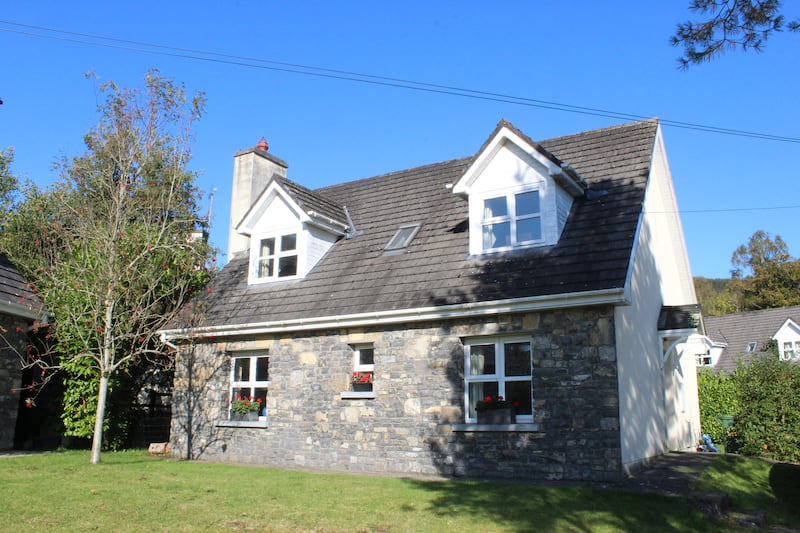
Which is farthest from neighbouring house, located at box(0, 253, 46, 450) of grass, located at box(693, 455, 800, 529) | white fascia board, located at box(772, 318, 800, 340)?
white fascia board, located at box(772, 318, 800, 340)

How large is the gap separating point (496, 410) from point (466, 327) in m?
1.67

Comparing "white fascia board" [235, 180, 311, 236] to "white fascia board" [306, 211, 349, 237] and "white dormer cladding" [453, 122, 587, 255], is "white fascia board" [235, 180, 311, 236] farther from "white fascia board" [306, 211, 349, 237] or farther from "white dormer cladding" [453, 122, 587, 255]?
"white dormer cladding" [453, 122, 587, 255]

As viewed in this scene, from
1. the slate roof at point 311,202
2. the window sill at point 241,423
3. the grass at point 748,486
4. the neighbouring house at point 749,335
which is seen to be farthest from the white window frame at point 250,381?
the neighbouring house at point 749,335

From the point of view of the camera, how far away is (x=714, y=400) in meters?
23.7

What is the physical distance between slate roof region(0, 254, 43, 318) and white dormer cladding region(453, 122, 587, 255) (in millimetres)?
10800

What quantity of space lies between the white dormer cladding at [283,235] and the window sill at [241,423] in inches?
144

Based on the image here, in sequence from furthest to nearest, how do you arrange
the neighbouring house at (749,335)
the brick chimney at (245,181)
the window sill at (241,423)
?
1. the neighbouring house at (749,335)
2. the brick chimney at (245,181)
3. the window sill at (241,423)

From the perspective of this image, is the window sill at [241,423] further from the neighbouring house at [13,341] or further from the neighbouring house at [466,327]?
the neighbouring house at [13,341]

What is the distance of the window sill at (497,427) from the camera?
11.2 metres

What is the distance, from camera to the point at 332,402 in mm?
13578

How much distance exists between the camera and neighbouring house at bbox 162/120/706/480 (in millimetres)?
11094

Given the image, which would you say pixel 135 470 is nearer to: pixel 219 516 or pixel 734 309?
pixel 219 516

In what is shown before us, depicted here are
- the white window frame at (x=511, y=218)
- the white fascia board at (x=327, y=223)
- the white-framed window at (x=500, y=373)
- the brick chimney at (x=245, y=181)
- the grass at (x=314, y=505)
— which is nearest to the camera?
the grass at (x=314, y=505)

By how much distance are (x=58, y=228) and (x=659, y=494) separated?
13.3 meters
